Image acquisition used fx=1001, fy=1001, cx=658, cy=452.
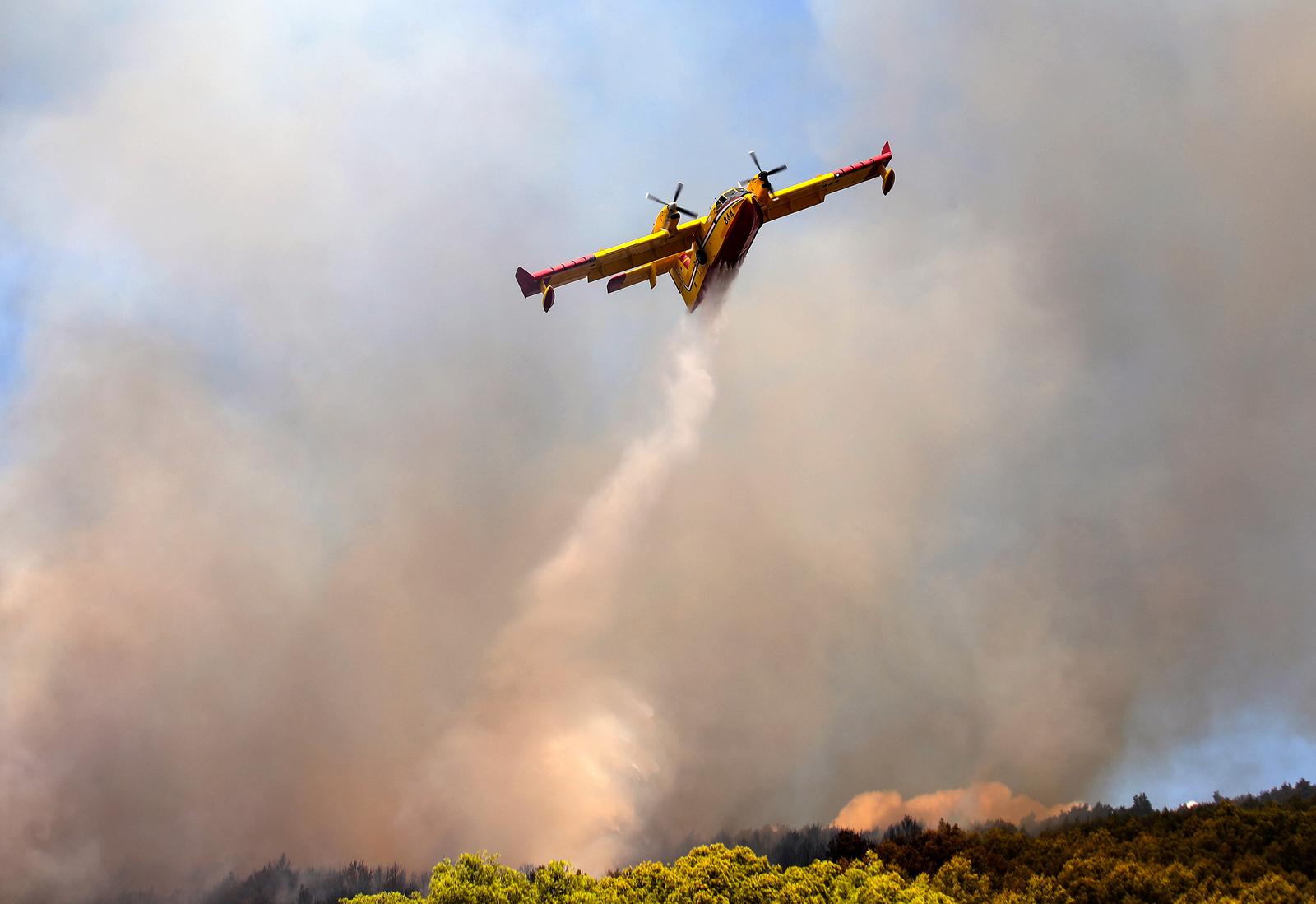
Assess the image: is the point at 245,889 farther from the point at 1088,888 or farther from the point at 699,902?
the point at 1088,888

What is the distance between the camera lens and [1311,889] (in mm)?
55250

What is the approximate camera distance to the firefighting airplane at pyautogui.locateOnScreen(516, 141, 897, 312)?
210ft

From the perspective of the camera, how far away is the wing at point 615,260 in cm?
6550

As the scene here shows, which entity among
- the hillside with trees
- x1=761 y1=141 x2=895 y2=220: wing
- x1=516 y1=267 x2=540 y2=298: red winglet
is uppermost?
x1=761 y1=141 x2=895 y2=220: wing

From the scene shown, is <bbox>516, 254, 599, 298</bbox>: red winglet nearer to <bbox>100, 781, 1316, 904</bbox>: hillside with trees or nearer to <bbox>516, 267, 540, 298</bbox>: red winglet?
<bbox>516, 267, 540, 298</bbox>: red winglet

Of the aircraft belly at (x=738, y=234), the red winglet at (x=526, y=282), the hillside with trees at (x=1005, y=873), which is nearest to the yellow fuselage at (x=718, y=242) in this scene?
the aircraft belly at (x=738, y=234)

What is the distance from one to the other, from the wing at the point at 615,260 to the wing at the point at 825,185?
588cm

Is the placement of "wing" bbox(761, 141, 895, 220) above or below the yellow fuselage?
above

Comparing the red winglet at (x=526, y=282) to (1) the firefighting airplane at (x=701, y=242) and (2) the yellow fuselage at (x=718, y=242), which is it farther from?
(2) the yellow fuselage at (x=718, y=242)

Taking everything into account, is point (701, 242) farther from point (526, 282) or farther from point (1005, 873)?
point (1005, 873)

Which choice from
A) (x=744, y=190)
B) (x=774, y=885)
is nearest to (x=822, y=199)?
(x=744, y=190)

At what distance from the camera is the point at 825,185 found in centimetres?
7025

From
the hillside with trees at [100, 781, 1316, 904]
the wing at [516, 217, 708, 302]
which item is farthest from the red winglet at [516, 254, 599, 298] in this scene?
the hillside with trees at [100, 781, 1316, 904]

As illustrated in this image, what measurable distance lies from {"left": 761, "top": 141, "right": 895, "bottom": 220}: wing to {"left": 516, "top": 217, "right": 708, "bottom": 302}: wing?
5.88 metres
